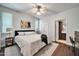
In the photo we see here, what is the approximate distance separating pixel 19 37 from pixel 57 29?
95cm

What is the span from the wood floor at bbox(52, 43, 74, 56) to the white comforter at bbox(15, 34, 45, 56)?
385 mm

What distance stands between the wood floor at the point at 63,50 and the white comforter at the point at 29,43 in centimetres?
38

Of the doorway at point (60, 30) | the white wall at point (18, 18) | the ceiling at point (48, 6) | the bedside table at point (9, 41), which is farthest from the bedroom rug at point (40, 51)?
the ceiling at point (48, 6)

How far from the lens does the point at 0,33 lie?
2.44m

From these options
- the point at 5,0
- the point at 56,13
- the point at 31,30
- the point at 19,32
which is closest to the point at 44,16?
the point at 56,13

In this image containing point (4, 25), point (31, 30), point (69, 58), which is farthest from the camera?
point (31, 30)

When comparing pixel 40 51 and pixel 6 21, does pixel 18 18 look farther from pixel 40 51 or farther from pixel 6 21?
pixel 40 51

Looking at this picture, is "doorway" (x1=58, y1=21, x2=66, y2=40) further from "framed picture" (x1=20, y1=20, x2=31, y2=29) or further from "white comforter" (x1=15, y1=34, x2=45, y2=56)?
"framed picture" (x1=20, y1=20, x2=31, y2=29)

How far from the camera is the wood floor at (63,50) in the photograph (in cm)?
242

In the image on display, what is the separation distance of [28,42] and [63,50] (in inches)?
33.3

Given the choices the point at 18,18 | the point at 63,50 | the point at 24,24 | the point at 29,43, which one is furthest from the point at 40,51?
the point at 18,18

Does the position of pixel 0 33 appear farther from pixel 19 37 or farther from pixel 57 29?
pixel 57 29

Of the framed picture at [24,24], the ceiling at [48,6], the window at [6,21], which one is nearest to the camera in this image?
the ceiling at [48,6]

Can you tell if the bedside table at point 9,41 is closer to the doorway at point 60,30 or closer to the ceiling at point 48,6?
the ceiling at point 48,6
